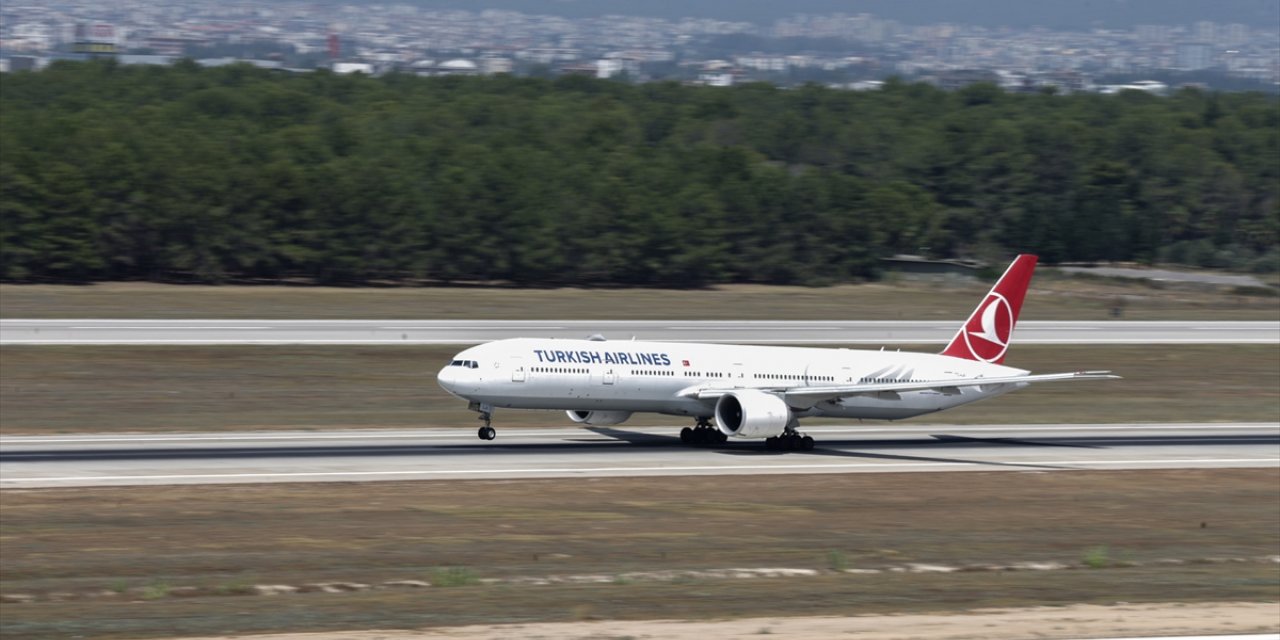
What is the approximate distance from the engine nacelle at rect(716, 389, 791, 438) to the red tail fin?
999 cm

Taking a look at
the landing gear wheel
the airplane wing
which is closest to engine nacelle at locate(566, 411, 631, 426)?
the airplane wing

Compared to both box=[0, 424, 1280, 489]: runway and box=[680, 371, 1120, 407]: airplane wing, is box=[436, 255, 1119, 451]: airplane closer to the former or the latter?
box=[680, 371, 1120, 407]: airplane wing

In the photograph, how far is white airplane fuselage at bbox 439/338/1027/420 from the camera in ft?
164

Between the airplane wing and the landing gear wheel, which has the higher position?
the airplane wing

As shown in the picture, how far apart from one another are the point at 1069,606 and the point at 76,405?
4348cm

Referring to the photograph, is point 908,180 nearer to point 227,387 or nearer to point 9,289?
point 9,289

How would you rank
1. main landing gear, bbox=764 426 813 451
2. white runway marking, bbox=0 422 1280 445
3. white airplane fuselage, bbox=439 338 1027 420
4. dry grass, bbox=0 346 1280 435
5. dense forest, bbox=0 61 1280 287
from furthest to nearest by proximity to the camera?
dense forest, bbox=0 61 1280 287
dry grass, bbox=0 346 1280 435
main landing gear, bbox=764 426 813 451
white runway marking, bbox=0 422 1280 445
white airplane fuselage, bbox=439 338 1027 420

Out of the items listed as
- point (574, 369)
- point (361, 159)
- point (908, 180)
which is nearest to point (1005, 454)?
point (574, 369)

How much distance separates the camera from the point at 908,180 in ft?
536

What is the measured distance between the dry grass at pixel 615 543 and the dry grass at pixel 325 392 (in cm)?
1684

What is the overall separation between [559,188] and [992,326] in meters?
75.8

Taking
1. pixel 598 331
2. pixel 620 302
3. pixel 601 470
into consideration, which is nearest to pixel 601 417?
pixel 601 470

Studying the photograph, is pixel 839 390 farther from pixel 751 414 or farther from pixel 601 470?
pixel 601 470

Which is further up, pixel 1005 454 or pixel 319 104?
pixel 319 104
